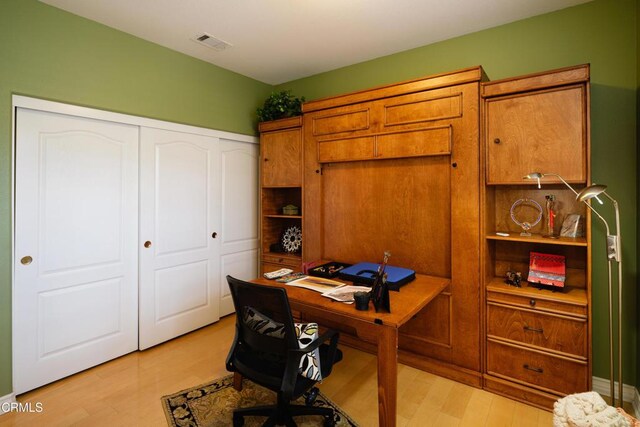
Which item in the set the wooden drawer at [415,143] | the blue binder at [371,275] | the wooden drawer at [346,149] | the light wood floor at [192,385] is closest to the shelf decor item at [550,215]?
the wooden drawer at [415,143]

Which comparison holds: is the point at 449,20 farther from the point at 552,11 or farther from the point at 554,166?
the point at 554,166

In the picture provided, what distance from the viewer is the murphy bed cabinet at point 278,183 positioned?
344 centimetres

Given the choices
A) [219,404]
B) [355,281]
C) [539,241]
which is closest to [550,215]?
[539,241]

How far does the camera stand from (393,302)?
1940 millimetres

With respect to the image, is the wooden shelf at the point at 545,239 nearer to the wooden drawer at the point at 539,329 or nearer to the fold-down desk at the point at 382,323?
the wooden drawer at the point at 539,329

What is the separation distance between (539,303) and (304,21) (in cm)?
267

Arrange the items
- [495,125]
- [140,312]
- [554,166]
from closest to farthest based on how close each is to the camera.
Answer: [554,166], [495,125], [140,312]

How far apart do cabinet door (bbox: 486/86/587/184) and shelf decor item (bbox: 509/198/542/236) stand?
345 millimetres

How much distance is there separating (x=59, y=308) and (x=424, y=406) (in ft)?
9.05

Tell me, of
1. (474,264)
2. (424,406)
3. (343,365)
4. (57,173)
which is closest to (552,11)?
(474,264)

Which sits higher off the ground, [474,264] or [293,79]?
[293,79]

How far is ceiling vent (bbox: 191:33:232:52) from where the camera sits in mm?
2875

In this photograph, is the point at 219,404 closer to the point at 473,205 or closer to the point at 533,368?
the point at 533,368

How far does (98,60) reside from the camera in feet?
8.73
